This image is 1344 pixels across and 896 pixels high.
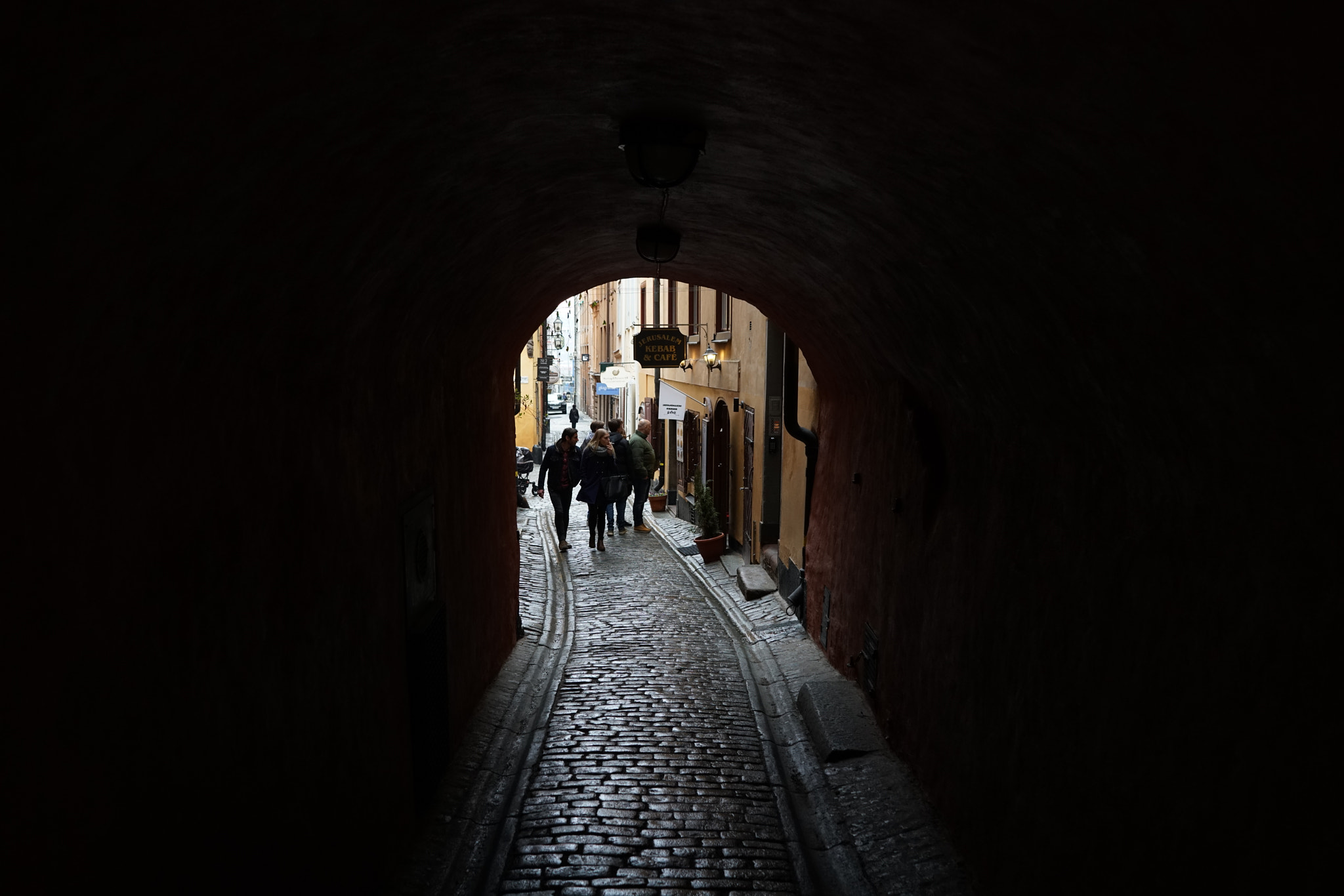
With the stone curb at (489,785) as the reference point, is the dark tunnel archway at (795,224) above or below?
above

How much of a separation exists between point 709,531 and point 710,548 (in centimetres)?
35

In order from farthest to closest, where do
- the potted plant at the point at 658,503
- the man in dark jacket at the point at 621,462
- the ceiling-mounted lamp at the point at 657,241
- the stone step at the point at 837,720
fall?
the potted plant at the point at 658,503, the man in dark jacket at the point at 621,462, the ceiling-mounted lamp at the point at 657,241, the stone step at the point at 837,720

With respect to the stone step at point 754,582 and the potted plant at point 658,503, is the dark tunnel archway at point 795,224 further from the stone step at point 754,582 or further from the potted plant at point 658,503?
the potted plant at point 658,503

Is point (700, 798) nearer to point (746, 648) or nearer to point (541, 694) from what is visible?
point (541, 694)

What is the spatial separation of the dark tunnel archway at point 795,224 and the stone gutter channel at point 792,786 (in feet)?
1.06

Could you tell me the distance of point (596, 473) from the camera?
1435 centimetres

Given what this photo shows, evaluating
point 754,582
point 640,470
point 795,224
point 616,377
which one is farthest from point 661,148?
point 616,377

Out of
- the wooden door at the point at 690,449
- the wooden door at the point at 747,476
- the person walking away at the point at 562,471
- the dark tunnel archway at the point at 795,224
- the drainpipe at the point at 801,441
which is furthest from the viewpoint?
the wooden door at the point at 690,449

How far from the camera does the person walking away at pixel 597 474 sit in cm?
1434

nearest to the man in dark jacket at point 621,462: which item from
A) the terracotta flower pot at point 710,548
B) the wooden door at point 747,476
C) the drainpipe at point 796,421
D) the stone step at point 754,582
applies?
the terracotta flower pot at point 710,548

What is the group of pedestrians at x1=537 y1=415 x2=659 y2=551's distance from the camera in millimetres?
14164

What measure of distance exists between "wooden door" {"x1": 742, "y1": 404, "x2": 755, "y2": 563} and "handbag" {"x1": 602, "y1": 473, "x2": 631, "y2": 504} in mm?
2115

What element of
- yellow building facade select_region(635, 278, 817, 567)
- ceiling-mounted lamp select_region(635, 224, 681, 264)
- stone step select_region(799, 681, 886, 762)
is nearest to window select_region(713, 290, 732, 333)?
yellow building facade select_region(635, 278, 817, 567)

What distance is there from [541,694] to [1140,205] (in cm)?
671
